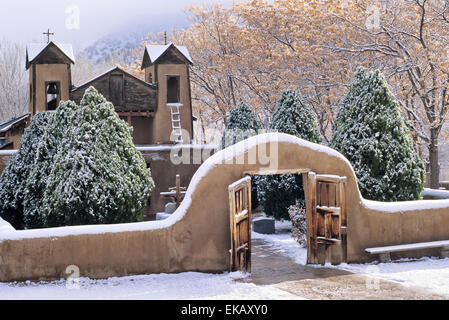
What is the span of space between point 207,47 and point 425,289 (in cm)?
2545

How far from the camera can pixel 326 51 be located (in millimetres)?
24359

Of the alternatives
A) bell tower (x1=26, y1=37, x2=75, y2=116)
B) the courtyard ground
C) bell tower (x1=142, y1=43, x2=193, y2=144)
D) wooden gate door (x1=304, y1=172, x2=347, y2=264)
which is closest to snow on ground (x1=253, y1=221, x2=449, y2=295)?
the courtyard ground

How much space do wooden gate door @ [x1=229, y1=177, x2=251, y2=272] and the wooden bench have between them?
131 inches

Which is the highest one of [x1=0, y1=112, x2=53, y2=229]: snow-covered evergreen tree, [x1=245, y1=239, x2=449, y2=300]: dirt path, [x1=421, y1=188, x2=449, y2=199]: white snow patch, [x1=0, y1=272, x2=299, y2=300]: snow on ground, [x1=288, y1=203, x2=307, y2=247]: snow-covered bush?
[x1=0, y1=112, x2=53, y2=229]: snow-covered evergreen tree

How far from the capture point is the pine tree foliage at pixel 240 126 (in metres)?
20.5

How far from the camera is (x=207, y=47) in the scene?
3238 centimetres

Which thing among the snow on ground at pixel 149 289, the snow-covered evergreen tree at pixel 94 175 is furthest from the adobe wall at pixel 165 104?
the snow on ground at pixel 149 289

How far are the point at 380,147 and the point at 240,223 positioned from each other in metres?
5.72

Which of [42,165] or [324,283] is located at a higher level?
[42,165]

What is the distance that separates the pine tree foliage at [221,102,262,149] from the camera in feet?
67.4

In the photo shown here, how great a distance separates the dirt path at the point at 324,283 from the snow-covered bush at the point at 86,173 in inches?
150

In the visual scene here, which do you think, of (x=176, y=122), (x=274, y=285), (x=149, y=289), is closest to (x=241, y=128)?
(x=176, y=122)

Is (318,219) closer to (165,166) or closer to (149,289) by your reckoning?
(149,289)

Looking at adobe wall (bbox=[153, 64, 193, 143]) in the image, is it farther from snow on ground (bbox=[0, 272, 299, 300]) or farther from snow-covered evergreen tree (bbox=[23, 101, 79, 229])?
snow on ground (bbox=[0, 272, 299, 300])
